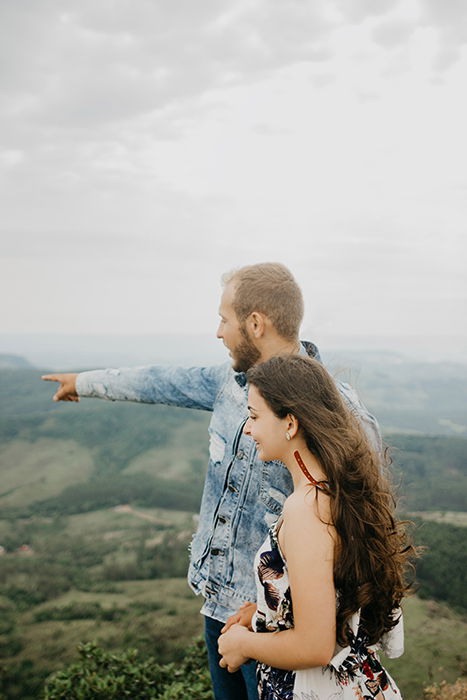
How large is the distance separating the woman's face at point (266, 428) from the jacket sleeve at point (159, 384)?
781mm

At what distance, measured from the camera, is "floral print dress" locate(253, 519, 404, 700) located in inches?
68.0

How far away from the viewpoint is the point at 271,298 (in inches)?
94.1

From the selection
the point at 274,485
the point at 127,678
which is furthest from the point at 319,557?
the point at 127,678

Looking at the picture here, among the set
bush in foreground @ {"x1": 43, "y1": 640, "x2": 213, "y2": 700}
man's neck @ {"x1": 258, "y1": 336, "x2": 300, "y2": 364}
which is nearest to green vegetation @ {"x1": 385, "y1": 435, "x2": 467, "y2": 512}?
bush in foreground @ {"x1": 43, "y1": 640, "x2": 213, "y2": 700}

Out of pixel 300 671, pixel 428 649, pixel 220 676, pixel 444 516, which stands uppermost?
pixel 300 671

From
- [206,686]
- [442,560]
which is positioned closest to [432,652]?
[442,560]

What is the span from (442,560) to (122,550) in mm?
4524

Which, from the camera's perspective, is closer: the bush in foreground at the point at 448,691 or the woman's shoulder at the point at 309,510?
the woman's shoulder at the point at 309,510

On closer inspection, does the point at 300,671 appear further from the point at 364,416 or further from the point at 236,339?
the point at 236,339

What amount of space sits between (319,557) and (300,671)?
51cm

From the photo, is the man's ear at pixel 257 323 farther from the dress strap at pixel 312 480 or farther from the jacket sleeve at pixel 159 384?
the dress strap at pixel 312 480

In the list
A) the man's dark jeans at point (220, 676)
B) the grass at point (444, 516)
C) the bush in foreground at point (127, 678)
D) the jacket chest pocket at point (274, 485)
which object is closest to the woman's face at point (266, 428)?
the jacket chest pocket at point (274, 485)

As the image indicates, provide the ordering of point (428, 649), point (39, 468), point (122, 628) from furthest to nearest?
point (39, 468) → point (122, 628) → point (428, 649)

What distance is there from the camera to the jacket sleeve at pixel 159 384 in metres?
2.76
